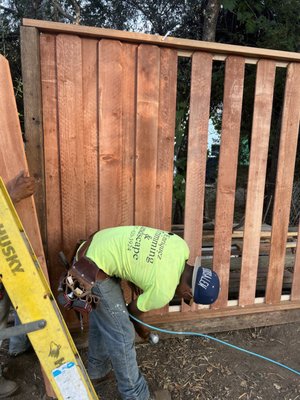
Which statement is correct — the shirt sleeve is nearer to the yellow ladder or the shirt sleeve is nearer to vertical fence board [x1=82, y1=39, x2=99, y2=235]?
the yellow ladder

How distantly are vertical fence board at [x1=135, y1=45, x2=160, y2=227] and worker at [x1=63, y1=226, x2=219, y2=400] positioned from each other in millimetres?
572

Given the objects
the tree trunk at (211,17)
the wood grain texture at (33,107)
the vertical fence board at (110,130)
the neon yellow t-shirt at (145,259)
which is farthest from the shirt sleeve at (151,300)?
the tree trunk at (211,17)

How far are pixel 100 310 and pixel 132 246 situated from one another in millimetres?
477

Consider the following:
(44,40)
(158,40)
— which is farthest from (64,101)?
(158,40)

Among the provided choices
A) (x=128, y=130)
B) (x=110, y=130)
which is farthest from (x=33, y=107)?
(x=128, y=130)

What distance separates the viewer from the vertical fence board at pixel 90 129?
→ 228cm

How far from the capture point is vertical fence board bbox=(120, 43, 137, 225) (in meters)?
2.37

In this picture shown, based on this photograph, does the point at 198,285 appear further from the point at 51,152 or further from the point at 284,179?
the point at 284,179

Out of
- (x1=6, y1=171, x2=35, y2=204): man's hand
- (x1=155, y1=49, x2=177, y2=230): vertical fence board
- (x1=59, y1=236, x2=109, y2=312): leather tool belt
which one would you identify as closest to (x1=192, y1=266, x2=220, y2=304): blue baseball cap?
(x1=59, y1=236, x2=109, y2=312): leather tool belt

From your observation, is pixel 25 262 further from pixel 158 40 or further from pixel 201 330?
pixel 201 330

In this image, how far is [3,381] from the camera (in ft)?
7.72

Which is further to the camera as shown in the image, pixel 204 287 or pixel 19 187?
pixel 19 187

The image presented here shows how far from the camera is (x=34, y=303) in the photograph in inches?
57.1

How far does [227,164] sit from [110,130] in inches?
40.4
